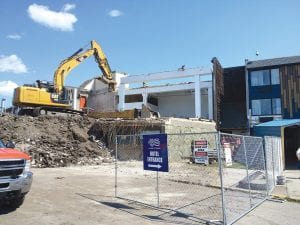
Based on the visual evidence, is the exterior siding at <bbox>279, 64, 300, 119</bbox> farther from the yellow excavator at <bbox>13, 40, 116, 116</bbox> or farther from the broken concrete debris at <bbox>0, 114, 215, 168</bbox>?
the yellow excavator at <bbox>13, 40, 116, 116</bbox>

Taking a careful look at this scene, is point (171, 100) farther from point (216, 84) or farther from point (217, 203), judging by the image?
point (217, 203)

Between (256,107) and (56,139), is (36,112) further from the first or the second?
(256,107)

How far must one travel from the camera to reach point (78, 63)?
3603 centimetres

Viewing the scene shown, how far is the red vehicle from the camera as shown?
28.0 ft

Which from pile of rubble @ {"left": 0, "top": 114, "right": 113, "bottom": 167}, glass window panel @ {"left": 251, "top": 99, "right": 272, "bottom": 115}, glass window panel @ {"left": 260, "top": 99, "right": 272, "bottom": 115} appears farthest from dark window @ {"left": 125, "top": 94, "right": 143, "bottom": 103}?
pile of rubble @ {"left": 0, "top": 114, "right": 113, "bottom": 167}

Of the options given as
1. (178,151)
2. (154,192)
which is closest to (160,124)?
(178,151)

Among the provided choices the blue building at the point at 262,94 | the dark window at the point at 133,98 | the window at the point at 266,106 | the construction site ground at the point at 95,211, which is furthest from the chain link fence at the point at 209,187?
the dark window at the point at 133,98

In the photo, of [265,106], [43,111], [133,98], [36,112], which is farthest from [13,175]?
[133,98]

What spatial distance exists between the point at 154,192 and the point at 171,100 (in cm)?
4741

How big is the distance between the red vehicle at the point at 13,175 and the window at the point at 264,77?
4295 centimetres

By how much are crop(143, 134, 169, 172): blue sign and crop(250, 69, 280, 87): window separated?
4001 cm

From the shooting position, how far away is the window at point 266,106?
46750 millimetres

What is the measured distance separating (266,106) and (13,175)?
42988mm

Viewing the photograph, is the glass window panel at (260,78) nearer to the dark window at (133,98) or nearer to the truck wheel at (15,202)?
the dark window at (133,98)
